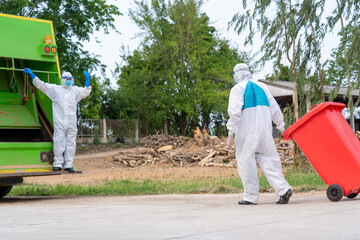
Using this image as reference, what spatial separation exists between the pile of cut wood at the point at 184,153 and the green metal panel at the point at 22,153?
12.2 meters

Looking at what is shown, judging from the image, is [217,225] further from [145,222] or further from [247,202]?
[247,202]

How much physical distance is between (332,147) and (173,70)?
3096cm

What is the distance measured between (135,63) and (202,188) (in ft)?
100

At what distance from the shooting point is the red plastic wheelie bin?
7293 millimetres

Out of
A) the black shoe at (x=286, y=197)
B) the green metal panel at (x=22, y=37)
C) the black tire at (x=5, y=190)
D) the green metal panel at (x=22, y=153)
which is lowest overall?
the black tire at (x=5, y=190)

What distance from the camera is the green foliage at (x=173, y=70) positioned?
37812 mm

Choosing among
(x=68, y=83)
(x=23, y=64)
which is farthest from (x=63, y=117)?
(x=23, y=64)

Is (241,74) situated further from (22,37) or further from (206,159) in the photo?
(206,159)

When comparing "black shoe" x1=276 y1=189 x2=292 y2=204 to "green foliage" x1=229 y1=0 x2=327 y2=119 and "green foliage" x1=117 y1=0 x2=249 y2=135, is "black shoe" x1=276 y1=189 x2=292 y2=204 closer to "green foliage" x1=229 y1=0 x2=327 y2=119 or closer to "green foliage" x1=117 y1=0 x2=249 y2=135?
"green foliage" x1=229 y1=0 x2=327 y2=119

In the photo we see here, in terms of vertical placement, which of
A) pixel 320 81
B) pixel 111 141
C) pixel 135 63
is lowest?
pixel 111 141

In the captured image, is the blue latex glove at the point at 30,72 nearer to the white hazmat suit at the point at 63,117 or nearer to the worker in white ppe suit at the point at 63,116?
the worker in white ppe suit at the point at 63,116

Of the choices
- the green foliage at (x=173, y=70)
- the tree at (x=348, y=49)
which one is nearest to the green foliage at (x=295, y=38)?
the tree at (x=348, y=49)

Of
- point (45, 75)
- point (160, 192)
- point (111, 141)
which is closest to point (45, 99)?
point (45, 75)

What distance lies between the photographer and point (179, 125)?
4078cm
